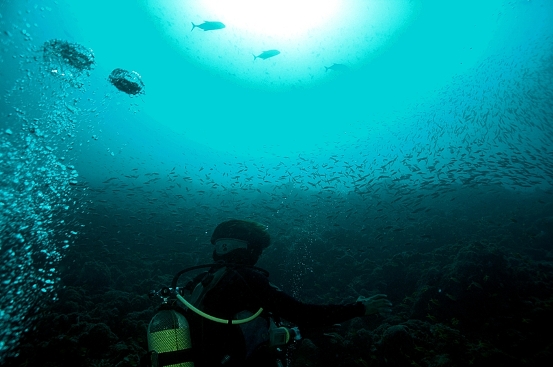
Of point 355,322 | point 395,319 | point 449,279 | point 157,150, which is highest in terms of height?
point 157,150

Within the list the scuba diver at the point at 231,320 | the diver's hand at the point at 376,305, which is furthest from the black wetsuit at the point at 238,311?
the diver's hand at the point at 376,305

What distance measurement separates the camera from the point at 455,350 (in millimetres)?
4516

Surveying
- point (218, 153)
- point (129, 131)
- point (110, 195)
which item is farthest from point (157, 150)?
point (110, 195)

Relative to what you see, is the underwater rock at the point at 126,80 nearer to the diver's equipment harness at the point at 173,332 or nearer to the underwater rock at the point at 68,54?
the underwater rock at the point at 68,54

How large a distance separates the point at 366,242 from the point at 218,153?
11381cm

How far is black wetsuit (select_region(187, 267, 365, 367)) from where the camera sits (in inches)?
80.6

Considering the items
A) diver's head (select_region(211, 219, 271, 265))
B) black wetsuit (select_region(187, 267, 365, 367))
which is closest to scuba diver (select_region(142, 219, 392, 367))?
black wetsuit (select_region(187, 267, 365, 367))

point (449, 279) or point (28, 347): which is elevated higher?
point (449, 279)

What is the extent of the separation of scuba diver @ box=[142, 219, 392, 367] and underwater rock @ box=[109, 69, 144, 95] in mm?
13423

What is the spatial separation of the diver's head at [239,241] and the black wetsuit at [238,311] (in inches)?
12.9

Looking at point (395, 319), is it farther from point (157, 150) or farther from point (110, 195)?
point (157, 150)

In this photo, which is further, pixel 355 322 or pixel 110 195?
pixel 110 195

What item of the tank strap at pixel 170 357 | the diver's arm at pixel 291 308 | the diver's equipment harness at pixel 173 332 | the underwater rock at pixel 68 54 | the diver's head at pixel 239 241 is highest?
the underwater rock at pixel 68 54

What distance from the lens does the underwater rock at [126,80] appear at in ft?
39.9
